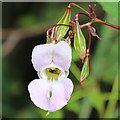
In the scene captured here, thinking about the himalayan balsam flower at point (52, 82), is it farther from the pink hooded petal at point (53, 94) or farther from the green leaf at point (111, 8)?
the green leaf at point (111, 8)

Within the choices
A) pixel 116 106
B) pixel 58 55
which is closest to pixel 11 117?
pixel 116 106

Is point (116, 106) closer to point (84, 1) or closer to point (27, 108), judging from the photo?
point (27, 108)

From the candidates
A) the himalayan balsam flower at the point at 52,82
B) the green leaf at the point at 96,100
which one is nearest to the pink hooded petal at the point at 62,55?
the himalayan balsam flower at the point at 52,82

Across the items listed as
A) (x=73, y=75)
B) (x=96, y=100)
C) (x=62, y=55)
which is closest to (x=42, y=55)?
(x=62, y=55)

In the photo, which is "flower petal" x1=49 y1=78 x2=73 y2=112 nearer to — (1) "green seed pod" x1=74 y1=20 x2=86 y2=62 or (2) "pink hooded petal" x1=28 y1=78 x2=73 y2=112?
(2) "pink hooded petal" x1=28 y1=78 x2=73 y2=112

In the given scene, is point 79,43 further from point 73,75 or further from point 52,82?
point 73,75

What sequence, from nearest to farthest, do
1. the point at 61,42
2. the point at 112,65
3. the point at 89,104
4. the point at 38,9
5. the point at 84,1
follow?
the point at 61,42 < the point at 89,104 < the point at 112,65 < the point at 84,1 < the point at 38,9

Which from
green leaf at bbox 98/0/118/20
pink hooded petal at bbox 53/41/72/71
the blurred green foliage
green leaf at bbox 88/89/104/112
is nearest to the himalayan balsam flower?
pink hooded petal at bbox 53/41/72/71
